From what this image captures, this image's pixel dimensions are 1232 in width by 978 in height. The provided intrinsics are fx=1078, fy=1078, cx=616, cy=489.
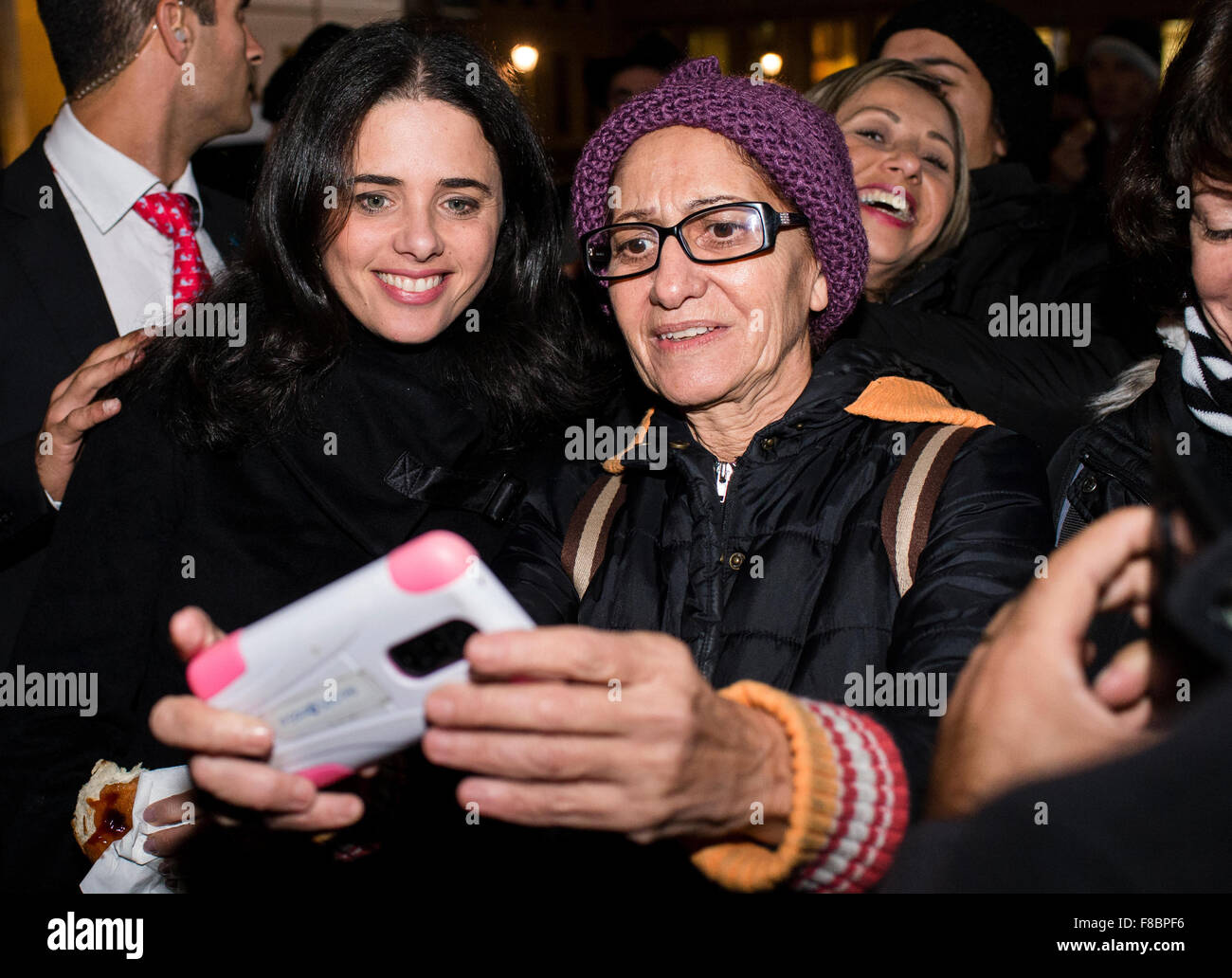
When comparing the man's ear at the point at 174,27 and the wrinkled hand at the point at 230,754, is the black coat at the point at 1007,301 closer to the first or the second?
the wrinkled hand at the point at 230,754

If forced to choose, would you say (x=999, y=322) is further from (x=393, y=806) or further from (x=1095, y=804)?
(x=1095, y=804)

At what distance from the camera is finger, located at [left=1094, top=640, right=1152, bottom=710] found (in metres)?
0.98

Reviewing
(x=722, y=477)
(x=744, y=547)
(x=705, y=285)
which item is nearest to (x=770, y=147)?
(x=705, y=285)

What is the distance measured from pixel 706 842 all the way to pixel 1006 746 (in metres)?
0.48

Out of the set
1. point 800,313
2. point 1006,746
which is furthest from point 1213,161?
point 1006,746

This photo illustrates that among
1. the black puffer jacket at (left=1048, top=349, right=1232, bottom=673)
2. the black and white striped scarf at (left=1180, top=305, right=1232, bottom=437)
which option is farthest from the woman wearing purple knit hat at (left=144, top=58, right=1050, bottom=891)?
the black and white striped scarf at (left=1180, top=305, right=1232, bottom=437)

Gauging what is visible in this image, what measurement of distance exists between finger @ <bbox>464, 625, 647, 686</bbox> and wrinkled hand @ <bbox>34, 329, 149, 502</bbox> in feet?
5.03

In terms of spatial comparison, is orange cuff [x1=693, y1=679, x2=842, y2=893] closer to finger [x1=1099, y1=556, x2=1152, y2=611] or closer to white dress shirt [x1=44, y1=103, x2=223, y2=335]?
finger [x1=1099, y1=556, x2=1152, y2=611]

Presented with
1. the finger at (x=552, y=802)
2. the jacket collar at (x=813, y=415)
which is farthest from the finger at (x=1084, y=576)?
the jacket collar at (x=813, y=415)

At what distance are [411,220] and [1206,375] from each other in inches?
61.5

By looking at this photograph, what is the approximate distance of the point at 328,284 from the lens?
239 centimetres

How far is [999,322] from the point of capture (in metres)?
2.97

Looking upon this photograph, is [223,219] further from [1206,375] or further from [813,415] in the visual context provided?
[1206,375]

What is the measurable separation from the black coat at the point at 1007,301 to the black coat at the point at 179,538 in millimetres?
1109
